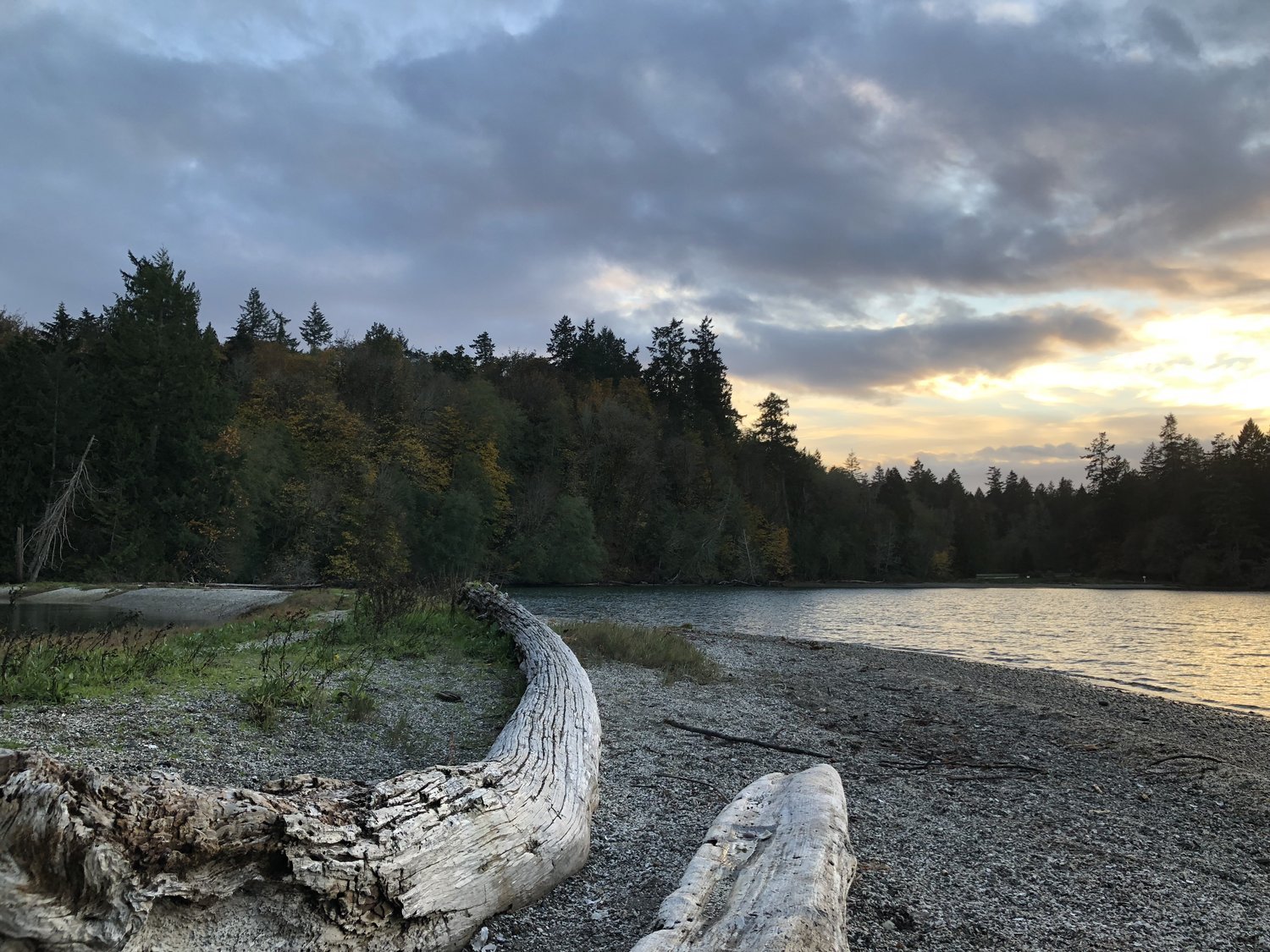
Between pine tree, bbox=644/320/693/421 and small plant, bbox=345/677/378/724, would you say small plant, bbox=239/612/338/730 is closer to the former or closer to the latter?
small plant, bbox=345/677/378/724

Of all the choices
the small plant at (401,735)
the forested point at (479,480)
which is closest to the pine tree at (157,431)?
the forested point at (479,480)

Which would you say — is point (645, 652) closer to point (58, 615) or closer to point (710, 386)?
point (58, 615)

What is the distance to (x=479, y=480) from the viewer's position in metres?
50.7

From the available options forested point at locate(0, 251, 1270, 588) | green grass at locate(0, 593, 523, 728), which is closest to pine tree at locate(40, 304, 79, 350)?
forested point at locate(0, 251, 1270, 588)

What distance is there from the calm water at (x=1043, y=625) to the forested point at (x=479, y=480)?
10.3 meters

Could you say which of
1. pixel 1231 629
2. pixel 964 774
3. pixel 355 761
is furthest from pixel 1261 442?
pixel 355 761

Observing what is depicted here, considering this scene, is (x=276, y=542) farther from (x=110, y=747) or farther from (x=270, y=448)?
(x=110, y=747)

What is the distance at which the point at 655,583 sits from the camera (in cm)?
6047

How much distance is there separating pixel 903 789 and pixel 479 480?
46.3m

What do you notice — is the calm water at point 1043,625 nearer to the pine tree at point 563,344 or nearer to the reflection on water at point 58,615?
the reflection on water at point 58,615

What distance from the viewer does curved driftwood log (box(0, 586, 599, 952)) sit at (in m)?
2.33

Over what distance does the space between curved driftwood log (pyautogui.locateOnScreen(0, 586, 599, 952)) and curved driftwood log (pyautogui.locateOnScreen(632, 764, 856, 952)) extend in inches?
38.4

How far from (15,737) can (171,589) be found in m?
22.4

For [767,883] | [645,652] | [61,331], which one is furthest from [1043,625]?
[61,331]
